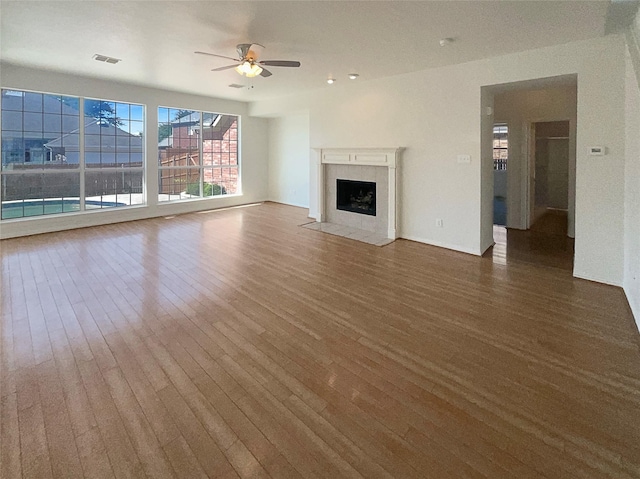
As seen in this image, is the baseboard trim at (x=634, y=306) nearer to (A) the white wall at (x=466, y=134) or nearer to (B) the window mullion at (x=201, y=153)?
(A) the white wall at (x=466, y=134)

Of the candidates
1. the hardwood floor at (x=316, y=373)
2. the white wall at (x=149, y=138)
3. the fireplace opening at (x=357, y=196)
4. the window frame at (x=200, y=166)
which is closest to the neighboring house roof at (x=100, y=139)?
the white wall at (x=149, y=138)

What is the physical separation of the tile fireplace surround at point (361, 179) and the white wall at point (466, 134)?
0.21 m

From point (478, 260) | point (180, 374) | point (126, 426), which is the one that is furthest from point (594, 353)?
point (126, 426)

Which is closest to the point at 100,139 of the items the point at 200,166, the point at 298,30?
the point at 200,166

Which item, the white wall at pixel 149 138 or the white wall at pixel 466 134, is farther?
the white wall at pixel 149 138

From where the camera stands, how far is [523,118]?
6.68 meters

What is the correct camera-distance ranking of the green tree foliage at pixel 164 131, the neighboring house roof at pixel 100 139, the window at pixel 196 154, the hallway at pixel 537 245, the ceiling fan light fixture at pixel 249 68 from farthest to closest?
the window at pixel 196 154 < the green tree foliage at pixel 164 131 < the neighboring house roof at pixel 100 139 < the hallway at pixel 537 245 < the ceiling fan light fixture at pixel 249 68

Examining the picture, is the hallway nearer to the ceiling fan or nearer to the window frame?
the ceiling fan

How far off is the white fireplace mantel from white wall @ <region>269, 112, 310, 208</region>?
Result: 232cm

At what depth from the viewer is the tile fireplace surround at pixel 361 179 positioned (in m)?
6.04

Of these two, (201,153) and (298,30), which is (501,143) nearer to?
(298,30)

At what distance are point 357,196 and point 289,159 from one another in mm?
3655

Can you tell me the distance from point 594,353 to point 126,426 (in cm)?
313

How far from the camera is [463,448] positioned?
170cm
